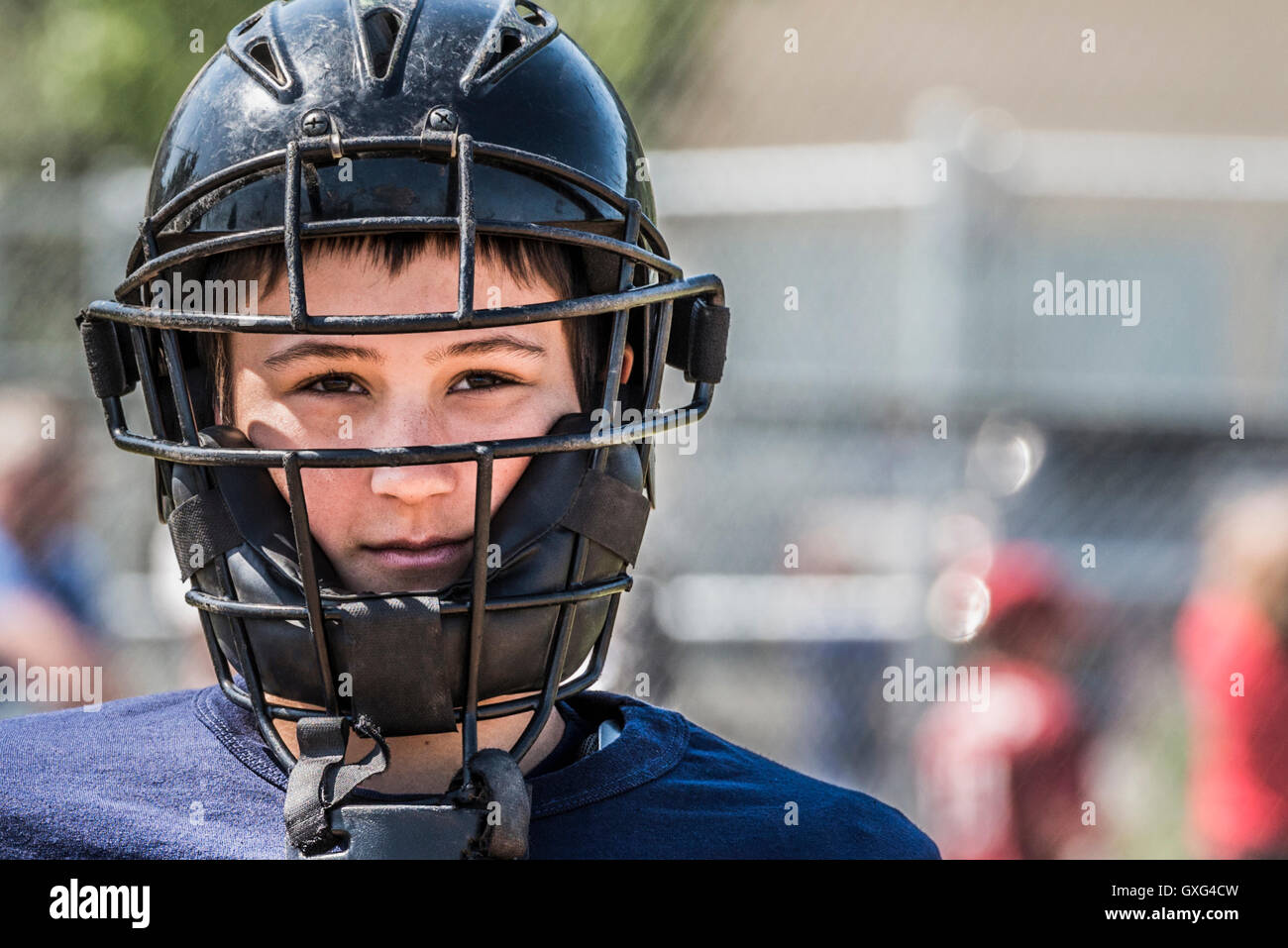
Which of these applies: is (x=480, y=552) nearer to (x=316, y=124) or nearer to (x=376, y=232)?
(x=376, y=232)

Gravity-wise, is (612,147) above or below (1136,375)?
above

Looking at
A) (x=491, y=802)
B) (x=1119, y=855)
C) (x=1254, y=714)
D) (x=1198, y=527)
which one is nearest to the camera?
(x=491, y=802)

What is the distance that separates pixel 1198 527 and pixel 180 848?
4151 mm

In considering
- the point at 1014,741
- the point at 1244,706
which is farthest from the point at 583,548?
the point at 1014,741

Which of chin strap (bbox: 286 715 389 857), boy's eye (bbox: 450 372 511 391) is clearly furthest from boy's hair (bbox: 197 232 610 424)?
chin strap (bbox: 286 715 389 857)

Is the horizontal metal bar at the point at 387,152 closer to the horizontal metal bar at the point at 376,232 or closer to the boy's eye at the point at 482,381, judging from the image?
the horizontal metal bar at the point at 376,232

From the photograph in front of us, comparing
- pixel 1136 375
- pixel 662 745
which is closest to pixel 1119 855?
pixel 1136 375

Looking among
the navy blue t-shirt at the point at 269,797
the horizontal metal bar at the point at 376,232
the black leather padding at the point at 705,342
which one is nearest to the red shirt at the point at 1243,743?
the navy blue t-shirt at the point at 269,797

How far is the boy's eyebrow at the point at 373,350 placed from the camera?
1678 millimetres

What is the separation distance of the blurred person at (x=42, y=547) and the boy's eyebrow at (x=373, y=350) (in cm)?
285
